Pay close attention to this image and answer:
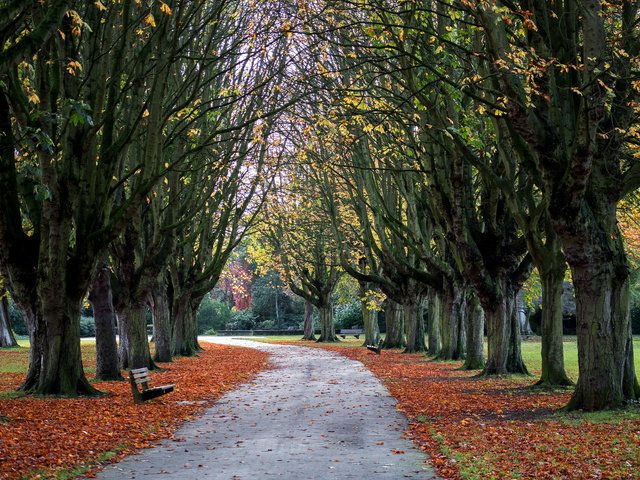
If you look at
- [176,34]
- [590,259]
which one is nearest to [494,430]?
[590,259]

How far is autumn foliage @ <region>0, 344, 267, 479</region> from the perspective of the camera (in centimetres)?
883

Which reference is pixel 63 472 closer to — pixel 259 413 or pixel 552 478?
pixel 552 478

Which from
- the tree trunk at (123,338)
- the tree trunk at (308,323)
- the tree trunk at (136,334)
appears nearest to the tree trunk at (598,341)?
the tree trunk at (136,334)

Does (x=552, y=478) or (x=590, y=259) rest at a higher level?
(x=590, y=259)

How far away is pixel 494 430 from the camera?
36.7 ft

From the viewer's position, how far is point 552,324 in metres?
17.8

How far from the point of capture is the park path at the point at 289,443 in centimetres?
848

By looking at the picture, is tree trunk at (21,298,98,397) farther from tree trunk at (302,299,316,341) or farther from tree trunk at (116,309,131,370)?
tree trunk at (302,299,316,341)

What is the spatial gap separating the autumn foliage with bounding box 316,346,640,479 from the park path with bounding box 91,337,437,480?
0.42m

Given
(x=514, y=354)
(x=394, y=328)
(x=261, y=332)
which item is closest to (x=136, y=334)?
(x=514, y=354)

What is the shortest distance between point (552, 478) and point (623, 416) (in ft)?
15.4

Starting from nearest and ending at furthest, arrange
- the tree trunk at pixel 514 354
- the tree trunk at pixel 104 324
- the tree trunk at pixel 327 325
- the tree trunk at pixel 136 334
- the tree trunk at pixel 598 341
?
the tree trunk at pixel 598 341 < the tree trunk at pixel 104 324 < the tree trunk at pixel 514 354 < the tree trunk at pixel 136 334 < the tree trunk at pixel 327 325

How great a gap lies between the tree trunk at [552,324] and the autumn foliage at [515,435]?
0.62m

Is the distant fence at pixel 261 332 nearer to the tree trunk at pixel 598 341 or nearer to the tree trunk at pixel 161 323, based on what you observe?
the tree trunk at pixel 161 323
